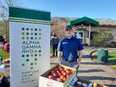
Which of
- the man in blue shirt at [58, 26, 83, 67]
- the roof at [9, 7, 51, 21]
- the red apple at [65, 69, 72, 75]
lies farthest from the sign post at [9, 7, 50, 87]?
the red apple at [65, 69, 72, 75]

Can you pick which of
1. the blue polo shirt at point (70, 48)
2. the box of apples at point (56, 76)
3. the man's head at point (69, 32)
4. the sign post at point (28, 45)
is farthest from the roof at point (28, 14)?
the box of apples at point (56, 76)

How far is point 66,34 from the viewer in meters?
8.06

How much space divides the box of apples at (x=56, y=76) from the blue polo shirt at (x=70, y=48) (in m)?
0.57

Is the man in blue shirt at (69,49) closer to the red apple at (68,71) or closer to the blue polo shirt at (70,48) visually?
the blue polo shirt at (70,48)

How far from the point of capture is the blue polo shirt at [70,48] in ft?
26.7

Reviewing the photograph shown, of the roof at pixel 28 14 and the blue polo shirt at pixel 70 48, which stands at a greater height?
the roof at pixel 28 14

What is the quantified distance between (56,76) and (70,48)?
3.20 feet

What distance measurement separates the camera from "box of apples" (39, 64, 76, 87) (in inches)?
280

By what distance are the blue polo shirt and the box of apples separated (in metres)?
0.57

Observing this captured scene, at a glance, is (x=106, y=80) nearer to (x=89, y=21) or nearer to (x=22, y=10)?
(x=22, y=10)

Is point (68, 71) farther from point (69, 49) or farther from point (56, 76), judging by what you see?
point (69, 49)

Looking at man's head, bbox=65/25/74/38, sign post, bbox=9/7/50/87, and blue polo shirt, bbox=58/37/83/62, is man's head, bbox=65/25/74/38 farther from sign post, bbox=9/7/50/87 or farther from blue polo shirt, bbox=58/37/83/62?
sign post, bbox=9/7/50/87

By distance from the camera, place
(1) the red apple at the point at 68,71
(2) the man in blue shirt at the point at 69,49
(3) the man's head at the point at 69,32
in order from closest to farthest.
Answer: (1) the red apple at the point at 68,71 → (3) the man's head at the point at 69,32 → (2) the man in blue shirt at the point at 69,49

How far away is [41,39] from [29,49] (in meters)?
0.42
